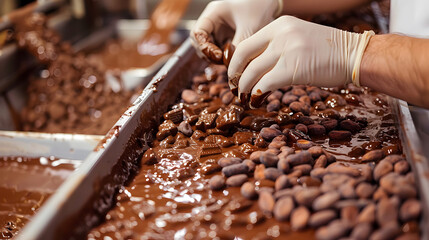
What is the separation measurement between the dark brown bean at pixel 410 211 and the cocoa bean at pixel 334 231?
158 mm

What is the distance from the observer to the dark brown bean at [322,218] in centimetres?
103

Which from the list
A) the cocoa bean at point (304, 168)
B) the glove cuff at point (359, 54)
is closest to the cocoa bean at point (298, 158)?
the cocoa bean at point (304, 168)

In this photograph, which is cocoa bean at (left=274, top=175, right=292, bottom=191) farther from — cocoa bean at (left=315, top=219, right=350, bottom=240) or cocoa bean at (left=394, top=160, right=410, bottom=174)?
cocoa bean at (left=394, top=160, right=410, bottom=174)

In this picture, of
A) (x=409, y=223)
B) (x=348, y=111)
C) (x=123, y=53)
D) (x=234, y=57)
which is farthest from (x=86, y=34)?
(x=409, y=223)

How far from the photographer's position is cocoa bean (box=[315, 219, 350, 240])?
984 mm

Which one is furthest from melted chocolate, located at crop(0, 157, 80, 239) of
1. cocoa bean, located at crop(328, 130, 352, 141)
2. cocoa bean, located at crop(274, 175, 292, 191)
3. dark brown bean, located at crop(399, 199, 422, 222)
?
dark brown bean, located at crop(399, 199, 422, 222)

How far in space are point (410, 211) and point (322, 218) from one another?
23 centimetres

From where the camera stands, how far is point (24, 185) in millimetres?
1869

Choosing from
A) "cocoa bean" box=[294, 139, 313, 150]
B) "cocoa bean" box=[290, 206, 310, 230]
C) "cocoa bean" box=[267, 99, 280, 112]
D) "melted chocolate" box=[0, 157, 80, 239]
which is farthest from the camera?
"cocoa bean" box=[267, 99, 280, 112]

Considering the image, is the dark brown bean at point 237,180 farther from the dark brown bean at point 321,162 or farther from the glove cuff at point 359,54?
the glove cuff at point 359,54

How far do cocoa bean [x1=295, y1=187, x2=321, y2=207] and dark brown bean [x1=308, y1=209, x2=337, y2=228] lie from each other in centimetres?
5

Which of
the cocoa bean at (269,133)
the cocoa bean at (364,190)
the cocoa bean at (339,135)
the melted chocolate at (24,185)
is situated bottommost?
the melted chocolate at (24,185)

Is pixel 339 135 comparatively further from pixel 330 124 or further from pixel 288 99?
pixel 288 99

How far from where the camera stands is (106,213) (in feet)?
4.13
